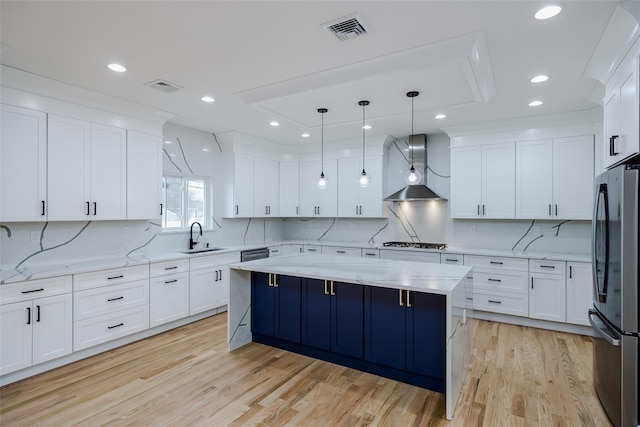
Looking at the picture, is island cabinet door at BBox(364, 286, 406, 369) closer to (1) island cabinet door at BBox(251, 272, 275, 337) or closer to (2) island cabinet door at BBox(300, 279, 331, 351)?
(2) island cabinet door at BBox(300, 279, 331, 351)

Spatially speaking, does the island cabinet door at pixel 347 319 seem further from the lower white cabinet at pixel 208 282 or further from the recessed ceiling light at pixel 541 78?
the recessed ceiling light at pixel 541 78

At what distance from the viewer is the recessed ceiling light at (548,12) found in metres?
2.07

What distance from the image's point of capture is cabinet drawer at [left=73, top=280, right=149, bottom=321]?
326 centimetres

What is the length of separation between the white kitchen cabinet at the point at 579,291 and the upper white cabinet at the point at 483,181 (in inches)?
37.8

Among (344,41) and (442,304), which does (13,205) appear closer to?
(344,41)

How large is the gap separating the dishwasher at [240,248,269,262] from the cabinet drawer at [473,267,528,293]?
10.4ft

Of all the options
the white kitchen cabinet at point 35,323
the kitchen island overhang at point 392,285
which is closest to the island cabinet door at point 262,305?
the kitchen island overhang at point 392,285

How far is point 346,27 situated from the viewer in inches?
89.9

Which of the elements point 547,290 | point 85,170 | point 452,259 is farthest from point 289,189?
point 547,290

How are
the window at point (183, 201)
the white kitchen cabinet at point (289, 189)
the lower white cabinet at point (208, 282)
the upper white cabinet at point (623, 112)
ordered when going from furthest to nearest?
the white kitchen cabinet at point (289, 189), the window at point (183, 201), the lower white cabinet at point (208, 282), the upper white cabinet at point (623, 112)

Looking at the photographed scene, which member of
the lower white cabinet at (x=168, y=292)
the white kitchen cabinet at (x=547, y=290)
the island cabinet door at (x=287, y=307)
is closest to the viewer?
the island cabinet door at (x=287, y=307)

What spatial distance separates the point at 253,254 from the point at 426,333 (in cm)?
325

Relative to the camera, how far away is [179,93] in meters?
3.55

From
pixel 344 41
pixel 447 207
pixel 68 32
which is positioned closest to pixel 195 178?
pixel 68 32
